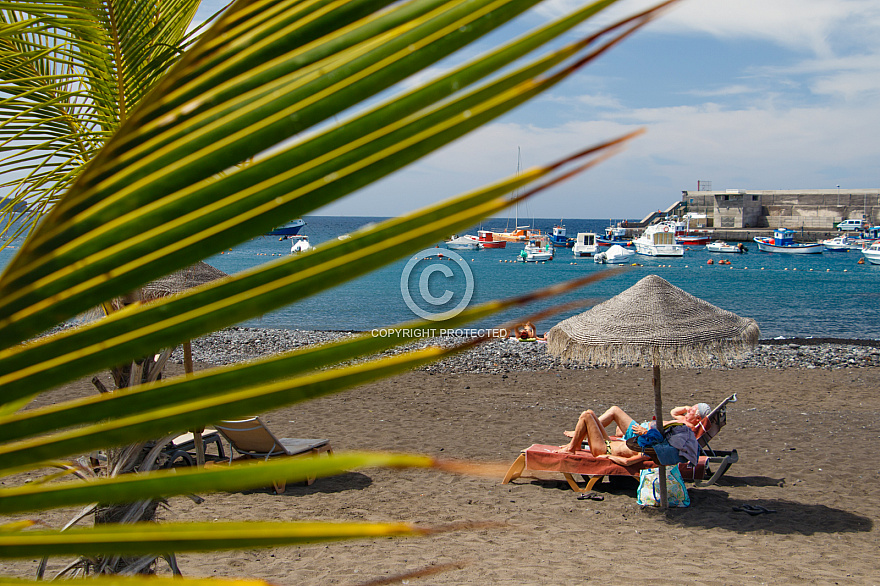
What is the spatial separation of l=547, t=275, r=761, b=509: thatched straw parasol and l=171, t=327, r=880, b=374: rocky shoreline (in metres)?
6.65

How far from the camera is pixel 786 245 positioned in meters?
79.9

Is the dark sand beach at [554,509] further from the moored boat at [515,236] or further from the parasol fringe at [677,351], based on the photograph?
the moored boat at [515,236]

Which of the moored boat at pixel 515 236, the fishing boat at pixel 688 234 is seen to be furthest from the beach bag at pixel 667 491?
the moored boat at pixel 515 236

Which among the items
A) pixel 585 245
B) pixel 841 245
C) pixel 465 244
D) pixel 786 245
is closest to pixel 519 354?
pixel 585 245

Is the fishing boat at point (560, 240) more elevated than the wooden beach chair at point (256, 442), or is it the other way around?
the fishing boat at point (560, 240)

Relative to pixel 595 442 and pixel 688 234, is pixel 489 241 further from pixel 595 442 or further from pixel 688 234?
pixel 595 442

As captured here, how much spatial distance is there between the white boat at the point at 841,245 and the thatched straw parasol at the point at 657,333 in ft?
276

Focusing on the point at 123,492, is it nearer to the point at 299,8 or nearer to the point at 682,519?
the point at 299,8

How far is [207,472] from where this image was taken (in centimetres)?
40

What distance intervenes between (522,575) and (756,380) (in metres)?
12.6

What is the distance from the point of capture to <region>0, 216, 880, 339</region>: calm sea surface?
35906 mm

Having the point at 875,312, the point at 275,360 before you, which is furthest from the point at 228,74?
the point at 875,312

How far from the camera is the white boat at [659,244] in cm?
7925

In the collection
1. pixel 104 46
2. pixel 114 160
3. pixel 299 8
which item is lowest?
pixel 114 160
